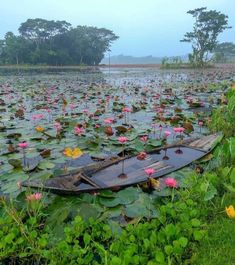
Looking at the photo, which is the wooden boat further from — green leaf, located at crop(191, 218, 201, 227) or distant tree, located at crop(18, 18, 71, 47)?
distant tree, located at crop(18, 18, 71, 47)

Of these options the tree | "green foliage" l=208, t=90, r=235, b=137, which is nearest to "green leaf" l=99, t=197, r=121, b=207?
"green foliage" l=208, t=90, r=235, b=137

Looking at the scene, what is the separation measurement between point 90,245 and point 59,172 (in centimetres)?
140

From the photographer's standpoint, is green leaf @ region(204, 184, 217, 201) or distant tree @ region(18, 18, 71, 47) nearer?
green leaf @ region(204, 184, 217, 201)

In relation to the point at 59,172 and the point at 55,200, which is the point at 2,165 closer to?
the point at 59,172

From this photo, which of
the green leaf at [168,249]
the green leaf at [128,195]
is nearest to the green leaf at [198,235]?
the green leaf at [168,249]

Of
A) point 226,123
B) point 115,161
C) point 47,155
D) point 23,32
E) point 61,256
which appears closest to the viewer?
point 61,256

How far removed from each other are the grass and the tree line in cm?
5368

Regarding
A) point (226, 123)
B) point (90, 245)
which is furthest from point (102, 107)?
point (90, 245)

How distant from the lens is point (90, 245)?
9.00 ft

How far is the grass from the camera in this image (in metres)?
Answer: 2.47

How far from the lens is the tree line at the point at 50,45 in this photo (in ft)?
179

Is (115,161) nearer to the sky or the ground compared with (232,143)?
nearer to the ground

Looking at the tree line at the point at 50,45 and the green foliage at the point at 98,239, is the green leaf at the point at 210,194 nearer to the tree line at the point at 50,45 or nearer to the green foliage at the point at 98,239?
the green foliage at the point at 98,239

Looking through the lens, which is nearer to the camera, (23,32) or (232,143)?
(232,143)
